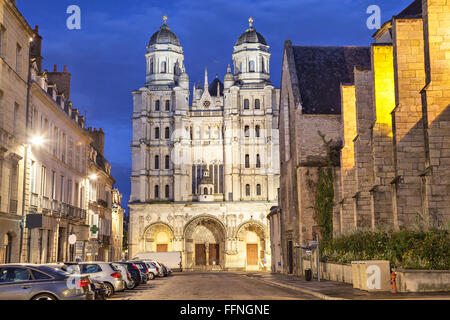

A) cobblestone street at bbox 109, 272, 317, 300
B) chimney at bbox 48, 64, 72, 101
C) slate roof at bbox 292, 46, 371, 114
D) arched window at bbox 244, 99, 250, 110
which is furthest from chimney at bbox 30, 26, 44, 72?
arched window at bbox 244, 99, 250, 110

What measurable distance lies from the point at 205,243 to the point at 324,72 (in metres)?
46.0

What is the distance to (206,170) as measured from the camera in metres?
80.5

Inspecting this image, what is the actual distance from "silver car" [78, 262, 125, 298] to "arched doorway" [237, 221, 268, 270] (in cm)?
5669

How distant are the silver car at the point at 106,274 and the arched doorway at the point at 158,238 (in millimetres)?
57486

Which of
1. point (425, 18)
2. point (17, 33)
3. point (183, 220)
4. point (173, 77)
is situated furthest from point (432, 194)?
point (173, 77)

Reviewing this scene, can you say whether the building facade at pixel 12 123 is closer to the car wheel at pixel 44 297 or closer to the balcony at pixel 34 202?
the balcony at pixel 34 202

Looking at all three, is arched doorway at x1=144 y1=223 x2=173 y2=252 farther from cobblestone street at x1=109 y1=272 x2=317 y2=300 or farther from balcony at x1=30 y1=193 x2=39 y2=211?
cobblestone street at x1=109 y1=272 x2=317 y2=300

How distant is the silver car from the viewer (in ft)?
63.7

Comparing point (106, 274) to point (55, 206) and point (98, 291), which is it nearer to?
point (98, 291)

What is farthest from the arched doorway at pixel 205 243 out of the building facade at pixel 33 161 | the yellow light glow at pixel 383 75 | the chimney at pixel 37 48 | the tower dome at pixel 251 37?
the yellow light glow at pixel 383 75

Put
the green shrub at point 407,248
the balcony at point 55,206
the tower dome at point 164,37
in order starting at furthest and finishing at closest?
the tower dome at point 164,37 < the balcony at point 55,206 < the green shrub at point 407,248

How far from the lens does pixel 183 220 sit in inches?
3071

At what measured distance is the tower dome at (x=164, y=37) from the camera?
86419 millimetres
